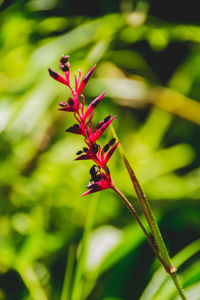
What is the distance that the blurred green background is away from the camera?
69cm

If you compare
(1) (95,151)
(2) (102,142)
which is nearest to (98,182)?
(1) (95,151)

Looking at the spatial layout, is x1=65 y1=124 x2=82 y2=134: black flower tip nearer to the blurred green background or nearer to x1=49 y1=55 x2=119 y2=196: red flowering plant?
x1=49 y1=55 x2=119 y2=196: red flowering plant

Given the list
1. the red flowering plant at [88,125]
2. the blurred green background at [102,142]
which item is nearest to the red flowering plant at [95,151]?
the red flowering plant at [88,125]

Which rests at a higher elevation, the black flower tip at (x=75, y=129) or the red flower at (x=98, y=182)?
the black flower tip at (x=75, y=129)

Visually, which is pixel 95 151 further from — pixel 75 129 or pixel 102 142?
pixel 102 142

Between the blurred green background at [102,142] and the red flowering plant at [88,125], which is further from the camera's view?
the blurred green background at [102,142]

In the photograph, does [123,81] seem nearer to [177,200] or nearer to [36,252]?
[177,200]

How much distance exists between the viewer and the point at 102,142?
99cm

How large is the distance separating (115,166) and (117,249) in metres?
0.40

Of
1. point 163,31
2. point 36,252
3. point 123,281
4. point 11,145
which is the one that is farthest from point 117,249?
point 163,31

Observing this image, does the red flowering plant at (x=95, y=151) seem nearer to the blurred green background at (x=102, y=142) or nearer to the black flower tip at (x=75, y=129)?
the black flower tip at (x=75, y=129)

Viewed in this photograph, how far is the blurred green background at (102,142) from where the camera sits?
2.26ft

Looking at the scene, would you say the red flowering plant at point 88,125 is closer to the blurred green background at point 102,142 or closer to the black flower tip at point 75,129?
the black flower tip at point 75,129

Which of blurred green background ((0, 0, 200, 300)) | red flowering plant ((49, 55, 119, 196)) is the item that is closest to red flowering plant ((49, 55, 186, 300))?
red flowering plant ((49, 55, 119, 196))
